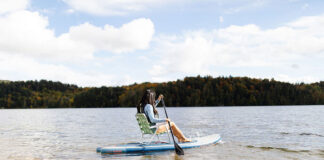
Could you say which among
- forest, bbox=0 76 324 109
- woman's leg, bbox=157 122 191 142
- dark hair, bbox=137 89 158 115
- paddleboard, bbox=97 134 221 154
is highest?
forest, bbox=0 76 324 109

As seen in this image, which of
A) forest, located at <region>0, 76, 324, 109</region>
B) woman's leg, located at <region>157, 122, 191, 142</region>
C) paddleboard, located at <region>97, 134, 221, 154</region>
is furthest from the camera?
forest, located at <region>0, 76, 324, 109</region>

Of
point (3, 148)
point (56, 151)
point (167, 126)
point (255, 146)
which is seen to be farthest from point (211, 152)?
point (3, 148)

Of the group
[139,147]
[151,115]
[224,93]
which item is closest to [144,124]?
[151,115]

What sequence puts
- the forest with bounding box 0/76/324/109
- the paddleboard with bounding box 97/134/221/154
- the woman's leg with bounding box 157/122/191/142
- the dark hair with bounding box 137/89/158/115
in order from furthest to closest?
the forest with bounding box 0/76/324/109, the woman's leg with bounding box 157/122/191/142, the paddleboard with bounding box 97/134/221/154, the dark hair with bounding box 137/89/158/115

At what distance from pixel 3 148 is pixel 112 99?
178740mm

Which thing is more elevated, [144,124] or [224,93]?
[224,93]

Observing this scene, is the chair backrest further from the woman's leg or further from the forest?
the forest

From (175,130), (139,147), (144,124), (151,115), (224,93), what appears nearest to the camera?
(151,115)

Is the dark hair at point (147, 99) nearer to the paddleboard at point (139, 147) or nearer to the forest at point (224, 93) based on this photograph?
the paddleboard at point (139, 147)

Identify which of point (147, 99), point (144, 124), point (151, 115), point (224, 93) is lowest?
point (144, 124)

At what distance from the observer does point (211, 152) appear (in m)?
15.2

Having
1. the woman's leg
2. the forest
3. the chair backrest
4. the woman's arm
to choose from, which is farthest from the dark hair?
the forest

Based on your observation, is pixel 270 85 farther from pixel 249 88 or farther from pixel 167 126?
pixel 167 126

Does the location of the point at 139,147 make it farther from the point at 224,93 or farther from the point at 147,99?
the point at 224,93
